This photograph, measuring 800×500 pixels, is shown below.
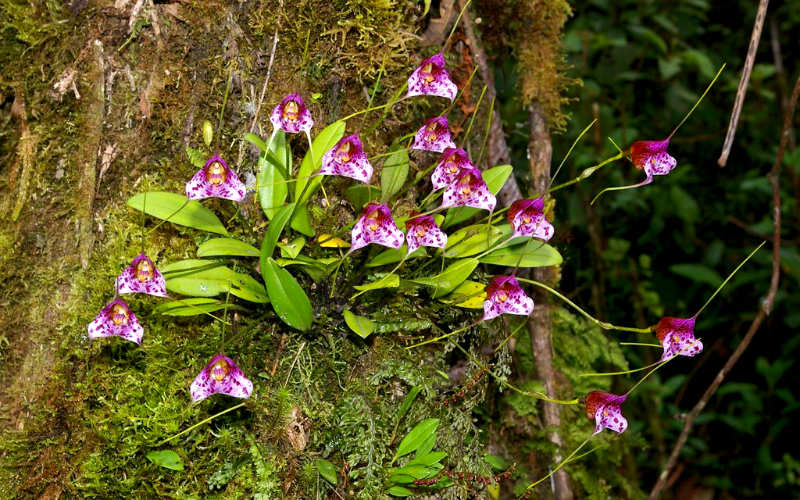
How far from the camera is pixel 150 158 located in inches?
70.9

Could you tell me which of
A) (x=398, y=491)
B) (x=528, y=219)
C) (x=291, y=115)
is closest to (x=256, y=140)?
(x=291, y=115)

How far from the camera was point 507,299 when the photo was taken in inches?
63.9

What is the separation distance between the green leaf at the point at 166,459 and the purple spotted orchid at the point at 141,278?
404 millimetres

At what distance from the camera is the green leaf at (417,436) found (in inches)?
65.2

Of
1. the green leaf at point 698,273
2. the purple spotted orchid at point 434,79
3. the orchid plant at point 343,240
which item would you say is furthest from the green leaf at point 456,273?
the green leaf at point 698,273

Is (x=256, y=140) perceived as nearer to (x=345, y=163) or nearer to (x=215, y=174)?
(x=215, y=174)

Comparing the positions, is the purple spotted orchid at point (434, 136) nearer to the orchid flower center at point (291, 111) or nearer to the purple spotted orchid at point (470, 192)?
the purple spotted orchid at point (470, 192)

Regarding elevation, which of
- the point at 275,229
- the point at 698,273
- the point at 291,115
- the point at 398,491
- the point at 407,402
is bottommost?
the point at 698,273

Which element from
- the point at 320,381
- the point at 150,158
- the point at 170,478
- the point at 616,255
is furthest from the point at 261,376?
the point at 616,255

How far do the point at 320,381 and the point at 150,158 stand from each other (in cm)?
76

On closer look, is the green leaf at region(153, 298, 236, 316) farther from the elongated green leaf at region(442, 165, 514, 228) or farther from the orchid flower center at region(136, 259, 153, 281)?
the elongated green leaf at region(442, 165, 514, 228)

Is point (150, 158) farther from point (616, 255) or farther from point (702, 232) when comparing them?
point (702, 232)

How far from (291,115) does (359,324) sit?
537mm

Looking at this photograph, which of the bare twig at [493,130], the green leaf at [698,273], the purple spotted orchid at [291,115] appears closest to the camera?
the purple spotted orchid at [291,115]
